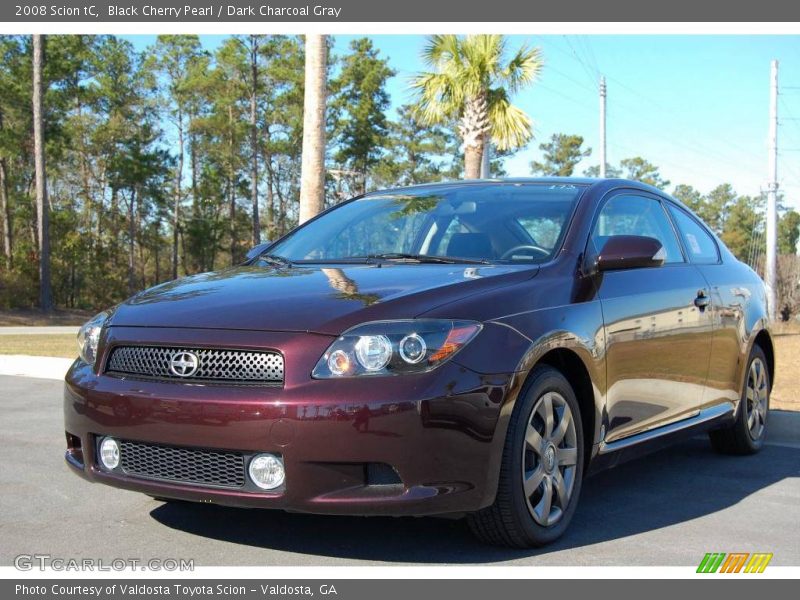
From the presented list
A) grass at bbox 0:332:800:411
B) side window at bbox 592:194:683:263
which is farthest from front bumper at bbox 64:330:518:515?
grass at bbox 0:332:800:411

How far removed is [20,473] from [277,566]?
2.65 metres

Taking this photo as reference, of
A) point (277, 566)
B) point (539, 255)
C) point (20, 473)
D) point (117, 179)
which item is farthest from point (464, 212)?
point (117, 179)

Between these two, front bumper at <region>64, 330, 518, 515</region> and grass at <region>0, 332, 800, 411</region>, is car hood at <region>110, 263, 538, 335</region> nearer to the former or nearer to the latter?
front bumper at <region>64, 330, 518, 515</region>

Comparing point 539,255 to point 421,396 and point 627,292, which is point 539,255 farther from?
point 421,396

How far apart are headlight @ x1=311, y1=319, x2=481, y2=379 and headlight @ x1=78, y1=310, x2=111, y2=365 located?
48.4 inches

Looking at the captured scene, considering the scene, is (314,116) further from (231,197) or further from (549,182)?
(231,197)

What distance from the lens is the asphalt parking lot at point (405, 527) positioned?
13.1ft

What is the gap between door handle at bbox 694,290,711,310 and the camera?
5.41 meters

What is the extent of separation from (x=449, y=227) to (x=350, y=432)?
186cm

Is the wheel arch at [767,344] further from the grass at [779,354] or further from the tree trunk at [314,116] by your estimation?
the tree trunk at [314,116]

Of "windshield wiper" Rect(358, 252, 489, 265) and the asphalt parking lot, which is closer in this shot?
the asphalt parking lot

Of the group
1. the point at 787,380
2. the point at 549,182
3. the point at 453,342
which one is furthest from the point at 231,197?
the point at 453,342

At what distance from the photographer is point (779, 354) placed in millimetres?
15578

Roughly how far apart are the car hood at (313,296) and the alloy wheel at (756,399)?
8.81 ft
